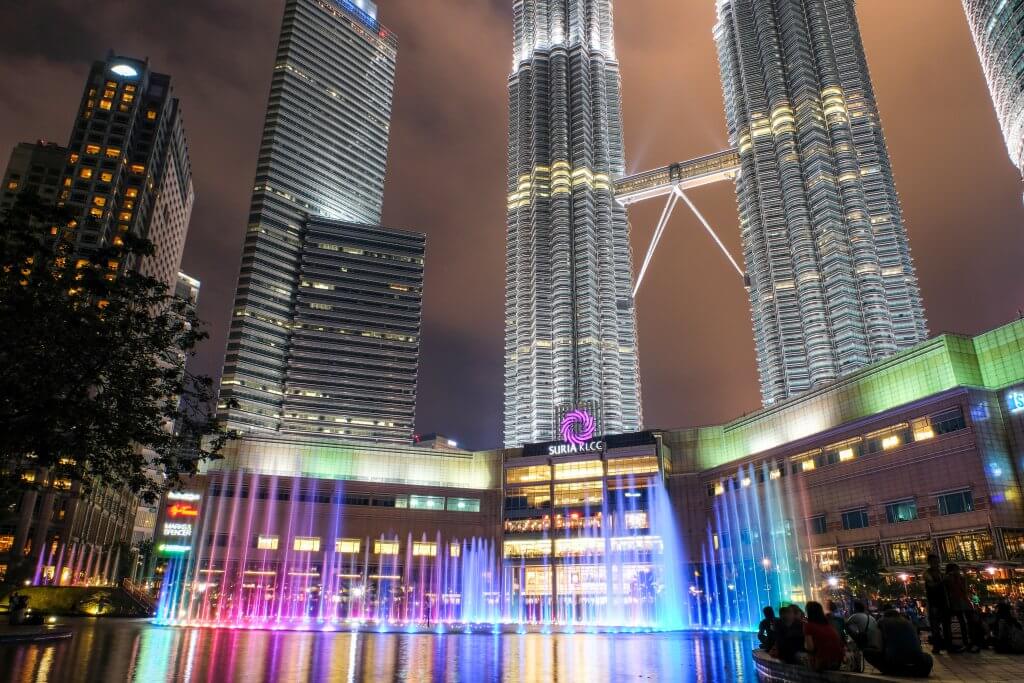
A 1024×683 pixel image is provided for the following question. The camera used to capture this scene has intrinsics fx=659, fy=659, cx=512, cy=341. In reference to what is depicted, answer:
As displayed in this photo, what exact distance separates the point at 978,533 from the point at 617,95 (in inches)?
6308

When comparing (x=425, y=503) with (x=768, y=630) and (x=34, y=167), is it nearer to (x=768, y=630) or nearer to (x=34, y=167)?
(x=768, y=630)

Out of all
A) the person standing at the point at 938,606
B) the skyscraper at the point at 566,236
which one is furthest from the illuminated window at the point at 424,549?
the person standing at the point at 938,606

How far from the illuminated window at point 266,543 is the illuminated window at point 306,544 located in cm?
255

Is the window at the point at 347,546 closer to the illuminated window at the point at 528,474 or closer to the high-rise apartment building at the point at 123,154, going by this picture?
the illuminated window at the point at 528,474

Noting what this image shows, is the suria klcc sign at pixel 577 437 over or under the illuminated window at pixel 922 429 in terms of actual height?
over

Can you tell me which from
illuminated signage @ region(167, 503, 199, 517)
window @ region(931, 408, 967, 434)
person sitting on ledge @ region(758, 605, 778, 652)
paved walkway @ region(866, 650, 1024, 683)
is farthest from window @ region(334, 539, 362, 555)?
paved walkway @ region(866, 650, 1024, 683)

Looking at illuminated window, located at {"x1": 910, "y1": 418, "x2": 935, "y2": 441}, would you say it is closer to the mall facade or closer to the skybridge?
the mall facade

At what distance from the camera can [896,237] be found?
130375 mm

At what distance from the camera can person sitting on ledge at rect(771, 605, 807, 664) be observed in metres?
15.2

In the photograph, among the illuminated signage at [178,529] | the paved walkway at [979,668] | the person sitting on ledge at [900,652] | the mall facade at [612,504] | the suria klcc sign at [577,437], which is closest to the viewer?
the paved walkway at [979,668]

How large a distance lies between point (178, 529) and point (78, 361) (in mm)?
87695

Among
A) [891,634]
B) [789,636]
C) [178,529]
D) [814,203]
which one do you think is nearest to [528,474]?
[178,529]

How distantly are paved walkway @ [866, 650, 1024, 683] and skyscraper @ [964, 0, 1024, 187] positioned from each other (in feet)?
372

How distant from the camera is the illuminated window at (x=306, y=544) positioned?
91.6 metres
